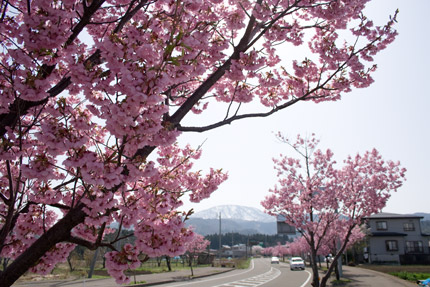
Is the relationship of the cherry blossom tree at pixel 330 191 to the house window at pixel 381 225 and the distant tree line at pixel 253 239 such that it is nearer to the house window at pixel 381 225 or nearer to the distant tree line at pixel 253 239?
the house window at pixel 381 225

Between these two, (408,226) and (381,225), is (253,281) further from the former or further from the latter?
(408,226)

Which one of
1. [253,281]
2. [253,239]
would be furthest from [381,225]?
[253,239]

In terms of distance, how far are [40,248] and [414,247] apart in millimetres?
53030

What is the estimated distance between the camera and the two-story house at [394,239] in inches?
1678

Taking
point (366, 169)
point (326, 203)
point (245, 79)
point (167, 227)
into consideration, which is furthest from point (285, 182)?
point (167, 227)

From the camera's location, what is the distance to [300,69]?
217 inches

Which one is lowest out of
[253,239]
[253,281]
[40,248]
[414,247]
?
[253,239]

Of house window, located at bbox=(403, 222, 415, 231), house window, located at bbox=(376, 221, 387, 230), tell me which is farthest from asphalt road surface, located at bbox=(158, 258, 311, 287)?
house window, located at bbox=(403, 222, 415, 231)

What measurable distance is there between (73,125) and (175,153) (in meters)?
2.48

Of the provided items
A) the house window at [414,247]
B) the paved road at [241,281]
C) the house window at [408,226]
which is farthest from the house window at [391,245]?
the paved road at [241,281]

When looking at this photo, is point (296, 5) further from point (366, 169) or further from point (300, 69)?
point (366, 169)

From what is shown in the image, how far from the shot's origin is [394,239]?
43.4 meters

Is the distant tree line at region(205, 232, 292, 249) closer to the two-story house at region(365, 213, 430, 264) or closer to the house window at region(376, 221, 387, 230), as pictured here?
the house window at region(376, 221, 387, 230)

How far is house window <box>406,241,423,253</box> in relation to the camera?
43.4 metres
